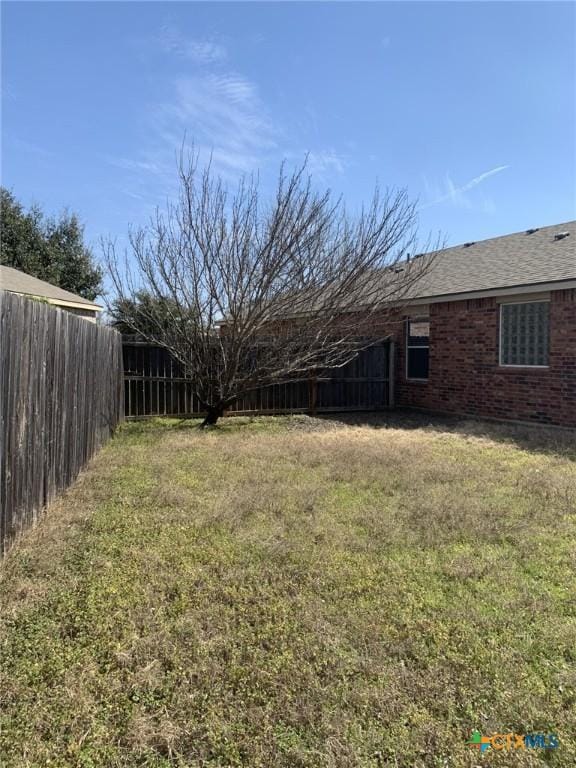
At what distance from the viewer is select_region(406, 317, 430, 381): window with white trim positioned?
12.3 metres

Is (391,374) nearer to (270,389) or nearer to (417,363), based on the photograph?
(417,363)

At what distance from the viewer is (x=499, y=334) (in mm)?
10164

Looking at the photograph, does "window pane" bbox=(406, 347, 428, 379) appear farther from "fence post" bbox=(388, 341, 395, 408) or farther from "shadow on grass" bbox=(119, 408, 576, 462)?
"shadow on grass" bbox=(119, 408, 576, 462)

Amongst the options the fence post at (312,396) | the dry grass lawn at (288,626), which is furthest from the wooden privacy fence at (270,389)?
the dry grass lawn at (288,626)

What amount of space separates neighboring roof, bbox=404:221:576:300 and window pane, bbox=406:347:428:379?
1.50 meters

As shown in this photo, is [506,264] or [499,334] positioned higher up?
[506,264]

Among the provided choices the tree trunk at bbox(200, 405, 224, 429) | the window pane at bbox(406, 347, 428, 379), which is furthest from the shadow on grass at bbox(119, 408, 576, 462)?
the window pane at bbox(406, 347, 428, 379)

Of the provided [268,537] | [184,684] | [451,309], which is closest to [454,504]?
[268,537]

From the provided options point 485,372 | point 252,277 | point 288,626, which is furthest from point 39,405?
point 485,372

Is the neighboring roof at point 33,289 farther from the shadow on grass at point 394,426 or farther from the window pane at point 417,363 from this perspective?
the window pane at point 417,363

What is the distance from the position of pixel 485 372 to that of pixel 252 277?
5658mm

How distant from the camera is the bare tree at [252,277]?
843cm

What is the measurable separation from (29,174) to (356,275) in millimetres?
9289

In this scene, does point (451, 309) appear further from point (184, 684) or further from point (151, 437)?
point (184, 684)
